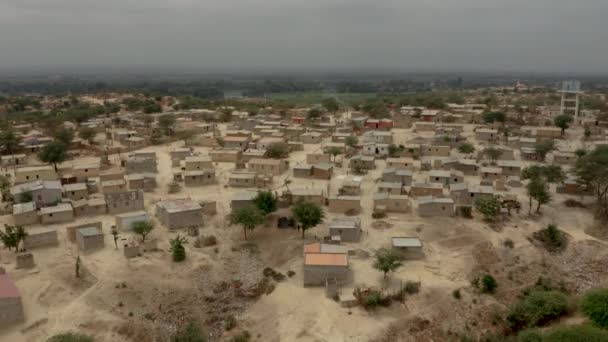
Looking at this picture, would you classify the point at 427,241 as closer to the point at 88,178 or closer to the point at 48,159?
the point at 88,178


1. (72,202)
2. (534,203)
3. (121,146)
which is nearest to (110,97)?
(121,146)

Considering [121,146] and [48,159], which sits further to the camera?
[121,146]

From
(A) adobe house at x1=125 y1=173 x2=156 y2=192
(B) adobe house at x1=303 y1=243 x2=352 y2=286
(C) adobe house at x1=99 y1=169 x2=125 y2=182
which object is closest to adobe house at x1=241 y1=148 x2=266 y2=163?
(A) adobe house at x1=125 y1=173 x2=156 y2=192

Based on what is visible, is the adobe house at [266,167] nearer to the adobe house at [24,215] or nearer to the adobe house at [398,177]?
the adobe house at [398,177]

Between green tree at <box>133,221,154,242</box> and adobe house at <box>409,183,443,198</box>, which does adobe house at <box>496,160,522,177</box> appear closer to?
adobe house at <box>409,183,443,198</box>

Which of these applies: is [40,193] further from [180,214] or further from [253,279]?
[253,279]
